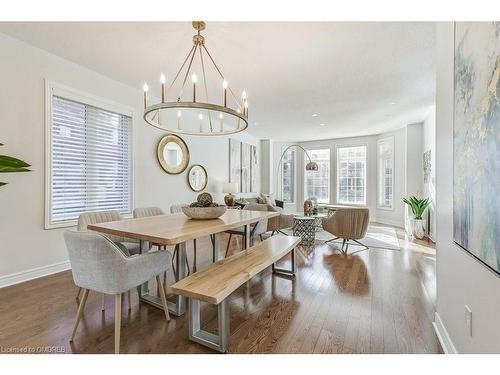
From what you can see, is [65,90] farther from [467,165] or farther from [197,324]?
[467,165]

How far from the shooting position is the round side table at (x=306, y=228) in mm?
4695

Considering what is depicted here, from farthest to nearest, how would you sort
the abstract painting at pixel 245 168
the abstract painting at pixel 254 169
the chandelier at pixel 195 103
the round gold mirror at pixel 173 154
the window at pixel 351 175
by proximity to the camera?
the window at pixel 351 175 → the abstract painting at pixel 254 169 → the abstract painting at pixel 245 168 → the round gold mirror at pixel 173 154 → the chandelier at pixel 195 103

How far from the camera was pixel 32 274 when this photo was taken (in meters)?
2.85

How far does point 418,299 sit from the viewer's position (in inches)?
95.3

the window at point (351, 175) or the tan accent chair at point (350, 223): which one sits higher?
the window at point (351, 175)

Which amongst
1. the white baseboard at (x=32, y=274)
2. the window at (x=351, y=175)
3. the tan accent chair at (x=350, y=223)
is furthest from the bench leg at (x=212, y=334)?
the window at (x=351, y=175)

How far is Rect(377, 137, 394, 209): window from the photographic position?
723 centimetres

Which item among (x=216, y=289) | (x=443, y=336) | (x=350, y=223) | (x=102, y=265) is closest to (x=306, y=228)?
(x=350, y=223)

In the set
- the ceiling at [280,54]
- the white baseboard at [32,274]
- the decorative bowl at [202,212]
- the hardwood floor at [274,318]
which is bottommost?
the hardwood floor at [274,318]

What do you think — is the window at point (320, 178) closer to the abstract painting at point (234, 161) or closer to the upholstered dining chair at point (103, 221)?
the abstract painting at point (234, 161)

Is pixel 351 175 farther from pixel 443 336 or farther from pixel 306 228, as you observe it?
pixel 443 336

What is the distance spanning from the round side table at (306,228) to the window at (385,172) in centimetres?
392
